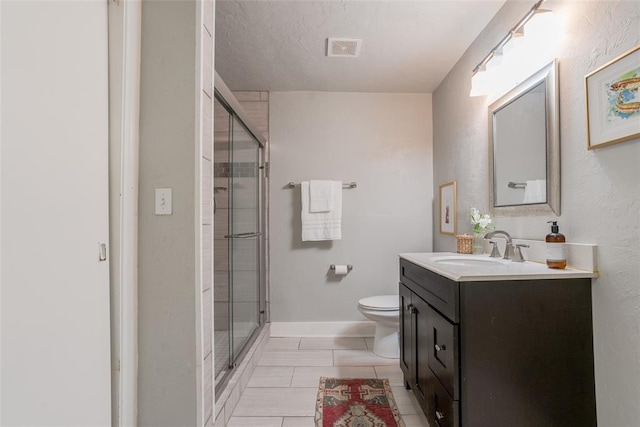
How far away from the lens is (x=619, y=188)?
40.3 inches

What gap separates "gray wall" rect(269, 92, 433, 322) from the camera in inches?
109

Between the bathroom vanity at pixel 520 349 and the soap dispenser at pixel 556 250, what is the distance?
6 centimetres

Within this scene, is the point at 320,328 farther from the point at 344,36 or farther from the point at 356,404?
the point at 344,36

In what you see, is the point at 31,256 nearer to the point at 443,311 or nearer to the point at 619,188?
the point at 443,311

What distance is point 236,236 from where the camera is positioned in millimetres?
2082

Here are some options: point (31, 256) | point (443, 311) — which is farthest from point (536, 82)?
point (31, 256)

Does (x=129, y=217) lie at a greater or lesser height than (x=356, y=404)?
greater

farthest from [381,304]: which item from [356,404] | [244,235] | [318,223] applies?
[244,235]

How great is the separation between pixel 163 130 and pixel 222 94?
52 centimetres

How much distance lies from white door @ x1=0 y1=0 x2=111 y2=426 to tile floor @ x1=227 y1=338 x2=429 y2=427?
0.77m

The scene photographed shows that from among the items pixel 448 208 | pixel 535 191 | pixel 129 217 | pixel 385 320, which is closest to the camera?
pixel 129 217

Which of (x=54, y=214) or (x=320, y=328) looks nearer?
(x=54, y=214)

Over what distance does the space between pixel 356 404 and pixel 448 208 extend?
60.7 inches

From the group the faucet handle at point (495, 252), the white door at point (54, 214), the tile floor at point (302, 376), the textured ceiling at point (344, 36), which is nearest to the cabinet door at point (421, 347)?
the tile floor at point (302, 376)
